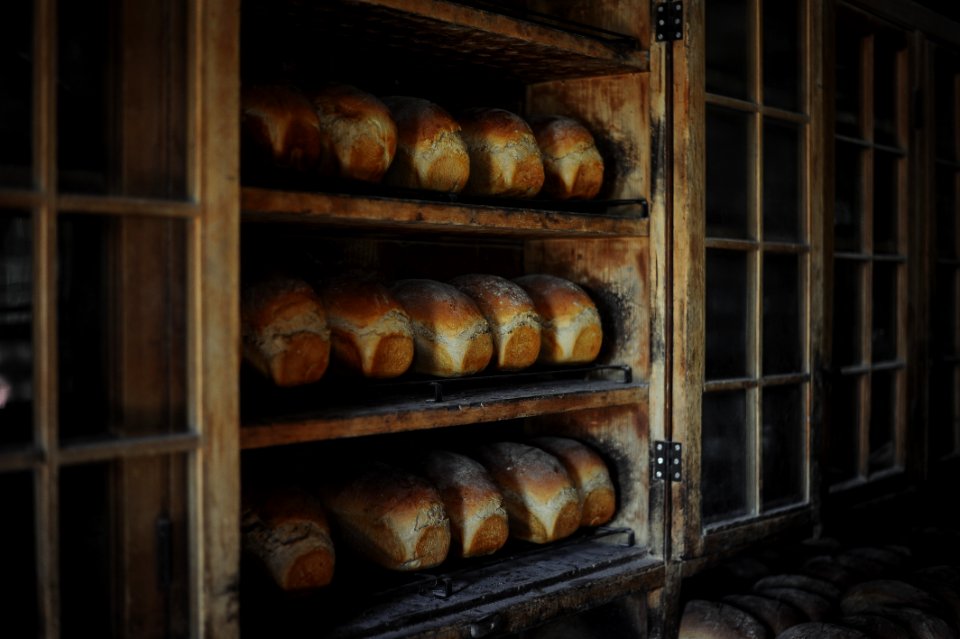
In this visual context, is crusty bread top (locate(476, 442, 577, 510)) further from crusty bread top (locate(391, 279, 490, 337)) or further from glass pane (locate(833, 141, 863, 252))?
glass pane (locate(833, 141, 863, 252))

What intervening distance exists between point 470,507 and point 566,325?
539 millimetres

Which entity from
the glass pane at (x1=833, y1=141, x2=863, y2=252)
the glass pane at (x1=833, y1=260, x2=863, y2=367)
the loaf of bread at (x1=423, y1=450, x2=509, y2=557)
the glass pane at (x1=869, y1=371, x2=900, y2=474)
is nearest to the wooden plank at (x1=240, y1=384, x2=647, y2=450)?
the loaf of bread at (x1=423, y1=450, x2=509, y2=557)

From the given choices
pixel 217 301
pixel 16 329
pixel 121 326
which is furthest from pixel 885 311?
pixel 16 329

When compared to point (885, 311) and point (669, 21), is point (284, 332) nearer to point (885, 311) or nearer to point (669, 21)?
point (669, 21)

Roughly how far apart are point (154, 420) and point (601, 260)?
1.40 m

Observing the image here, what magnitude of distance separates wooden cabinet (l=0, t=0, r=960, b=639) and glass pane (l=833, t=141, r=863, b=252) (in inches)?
0.4

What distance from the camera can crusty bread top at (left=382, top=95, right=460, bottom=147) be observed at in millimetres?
2025

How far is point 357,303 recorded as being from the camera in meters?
1.93

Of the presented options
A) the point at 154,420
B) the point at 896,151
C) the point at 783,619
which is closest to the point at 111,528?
the point at 154,420

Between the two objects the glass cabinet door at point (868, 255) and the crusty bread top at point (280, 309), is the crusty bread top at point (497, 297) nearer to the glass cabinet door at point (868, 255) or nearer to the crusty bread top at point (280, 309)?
the crusty bread top at point (280, 309)

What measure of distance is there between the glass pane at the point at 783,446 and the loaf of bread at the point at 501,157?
3.06 feet

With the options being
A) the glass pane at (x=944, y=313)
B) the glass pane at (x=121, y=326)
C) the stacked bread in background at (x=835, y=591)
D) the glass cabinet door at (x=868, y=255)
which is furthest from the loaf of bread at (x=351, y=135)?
the glass pane at (x=944, y=313)

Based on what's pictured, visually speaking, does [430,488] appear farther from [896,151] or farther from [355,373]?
[896,151]

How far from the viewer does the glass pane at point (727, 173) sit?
7.79 feet
